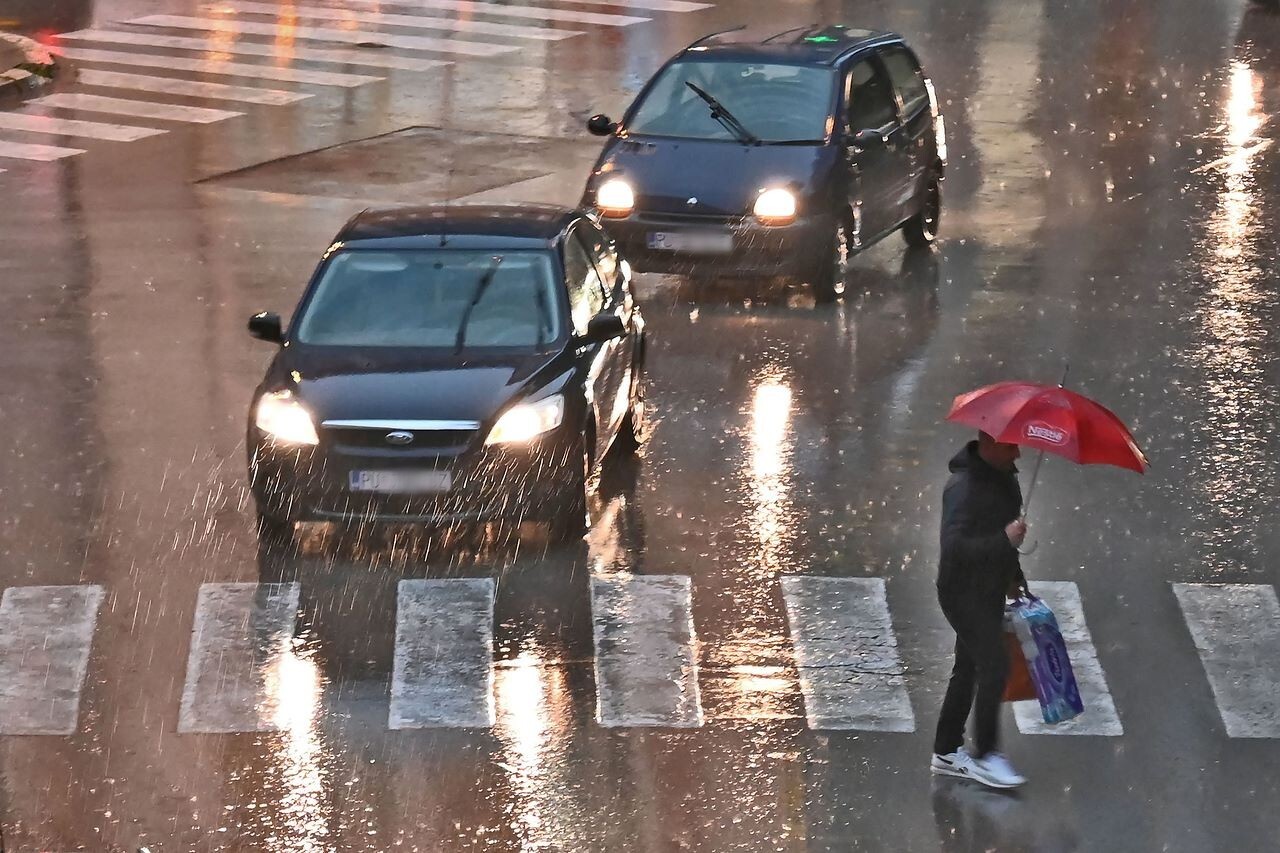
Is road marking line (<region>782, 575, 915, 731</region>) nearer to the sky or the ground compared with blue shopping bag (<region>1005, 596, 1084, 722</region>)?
nearer to the ground

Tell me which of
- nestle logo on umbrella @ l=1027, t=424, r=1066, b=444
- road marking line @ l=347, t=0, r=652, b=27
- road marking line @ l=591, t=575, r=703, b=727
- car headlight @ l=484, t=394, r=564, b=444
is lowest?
road marking line @ l=347, t=0, r=652, b=27

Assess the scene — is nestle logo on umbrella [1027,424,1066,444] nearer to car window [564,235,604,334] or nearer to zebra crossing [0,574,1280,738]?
zebra crossing [0,574,1280,738]

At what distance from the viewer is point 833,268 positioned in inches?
677

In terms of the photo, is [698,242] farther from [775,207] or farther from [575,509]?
[575,509]

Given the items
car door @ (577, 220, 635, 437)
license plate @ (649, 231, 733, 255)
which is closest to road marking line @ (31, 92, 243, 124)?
license plate @ (649, 231, 733, 255)

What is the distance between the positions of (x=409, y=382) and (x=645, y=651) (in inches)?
86.6

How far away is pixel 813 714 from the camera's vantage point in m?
9.67

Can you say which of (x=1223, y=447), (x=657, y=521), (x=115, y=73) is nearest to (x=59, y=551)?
(x=657, y=521)

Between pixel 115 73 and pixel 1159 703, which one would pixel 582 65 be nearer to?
pixel 115 73

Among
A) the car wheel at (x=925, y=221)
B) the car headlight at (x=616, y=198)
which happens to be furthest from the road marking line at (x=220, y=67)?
the car headlight at (x=616, y=198)

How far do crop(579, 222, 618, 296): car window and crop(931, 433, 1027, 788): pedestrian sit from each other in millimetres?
4695

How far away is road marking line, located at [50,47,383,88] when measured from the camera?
2711cm

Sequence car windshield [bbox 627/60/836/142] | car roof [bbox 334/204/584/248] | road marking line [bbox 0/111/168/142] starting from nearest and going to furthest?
1. car roof [bbox 334/204/584/248]
2. car windshield [bbox 627/60/836/142]
3. road marking line [bbox 0/111/168/142]

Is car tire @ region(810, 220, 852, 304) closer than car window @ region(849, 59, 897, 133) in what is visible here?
Yes
